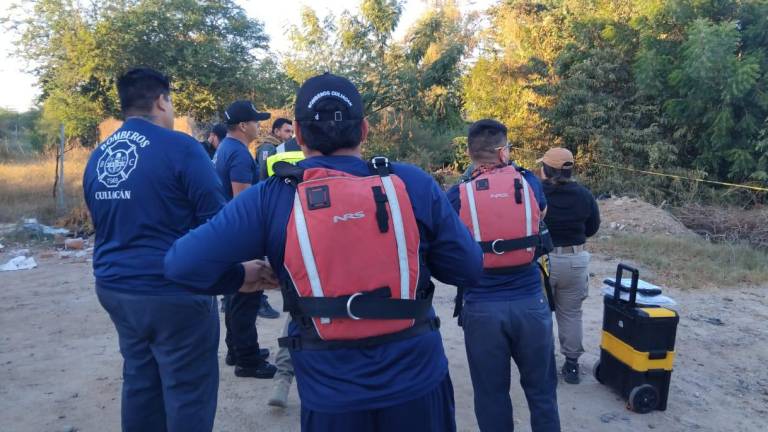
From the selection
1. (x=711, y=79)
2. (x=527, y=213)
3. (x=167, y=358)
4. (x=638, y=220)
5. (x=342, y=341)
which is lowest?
(x=638, y=220)

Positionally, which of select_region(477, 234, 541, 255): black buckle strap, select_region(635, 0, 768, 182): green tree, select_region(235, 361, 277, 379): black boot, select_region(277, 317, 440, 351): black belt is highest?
select_region(635, 0, 768, 182): green tree

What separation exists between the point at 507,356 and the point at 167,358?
67.9 inches

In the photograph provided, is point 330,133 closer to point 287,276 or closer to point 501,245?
point 287,276

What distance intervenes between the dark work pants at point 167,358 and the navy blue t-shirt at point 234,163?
6.26 feet

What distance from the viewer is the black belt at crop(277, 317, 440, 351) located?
1.76m

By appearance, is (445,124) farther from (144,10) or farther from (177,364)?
(177,364)

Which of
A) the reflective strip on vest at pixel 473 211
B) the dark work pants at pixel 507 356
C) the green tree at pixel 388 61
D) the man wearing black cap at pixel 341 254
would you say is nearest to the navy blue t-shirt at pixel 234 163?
the reflective strip on vest at pixel 473 211

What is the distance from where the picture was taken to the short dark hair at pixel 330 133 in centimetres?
180

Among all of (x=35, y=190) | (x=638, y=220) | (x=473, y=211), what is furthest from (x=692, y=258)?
(x=35, y=190)

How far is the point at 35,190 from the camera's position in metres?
13.2

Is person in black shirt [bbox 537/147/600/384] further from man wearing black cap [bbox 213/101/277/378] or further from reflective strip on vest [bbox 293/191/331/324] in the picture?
reflective strip on vest [bbox 293/191/331/324]

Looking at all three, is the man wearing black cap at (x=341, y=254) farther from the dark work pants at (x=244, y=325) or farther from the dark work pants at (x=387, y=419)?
the dark work pants at (x=244, y=325)

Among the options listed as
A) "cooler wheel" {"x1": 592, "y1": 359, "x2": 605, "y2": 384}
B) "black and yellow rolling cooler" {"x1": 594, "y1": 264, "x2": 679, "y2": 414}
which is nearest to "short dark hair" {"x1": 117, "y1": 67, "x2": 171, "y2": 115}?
"black and yellow rolling cooler" {"x1": 594, "y1": 264, "x2": 679, "y2": 414}

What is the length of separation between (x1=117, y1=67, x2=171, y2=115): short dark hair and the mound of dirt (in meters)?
9.95
